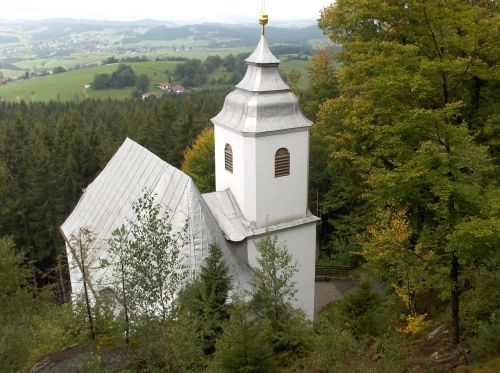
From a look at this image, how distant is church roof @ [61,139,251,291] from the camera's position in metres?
15.2

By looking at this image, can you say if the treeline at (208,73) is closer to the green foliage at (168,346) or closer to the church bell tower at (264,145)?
the church bell tower at (264,145)

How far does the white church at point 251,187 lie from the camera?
15.5m

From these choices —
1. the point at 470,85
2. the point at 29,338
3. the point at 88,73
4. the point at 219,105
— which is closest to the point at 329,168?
the point at 470,85

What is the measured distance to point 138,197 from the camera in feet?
59.8

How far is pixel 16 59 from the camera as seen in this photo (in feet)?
578

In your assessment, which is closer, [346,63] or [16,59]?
[346,63]

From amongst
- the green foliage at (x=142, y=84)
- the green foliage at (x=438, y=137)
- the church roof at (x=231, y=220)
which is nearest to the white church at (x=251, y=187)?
the church roof at (x=231, y=220)

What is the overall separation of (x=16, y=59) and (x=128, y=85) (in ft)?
319

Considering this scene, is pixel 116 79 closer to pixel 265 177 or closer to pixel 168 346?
pixel 265 177

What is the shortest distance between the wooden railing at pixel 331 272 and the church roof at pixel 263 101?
37.8ft

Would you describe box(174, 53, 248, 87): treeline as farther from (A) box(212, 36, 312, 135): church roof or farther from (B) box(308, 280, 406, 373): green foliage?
(B) box(308, 280, 406, 373): green foliage

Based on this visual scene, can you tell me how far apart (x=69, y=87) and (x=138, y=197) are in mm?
89435

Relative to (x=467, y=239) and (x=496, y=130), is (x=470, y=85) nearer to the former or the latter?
(x=496, y=130)

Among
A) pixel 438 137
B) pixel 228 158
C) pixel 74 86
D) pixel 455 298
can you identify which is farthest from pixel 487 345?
pixel 74 86
